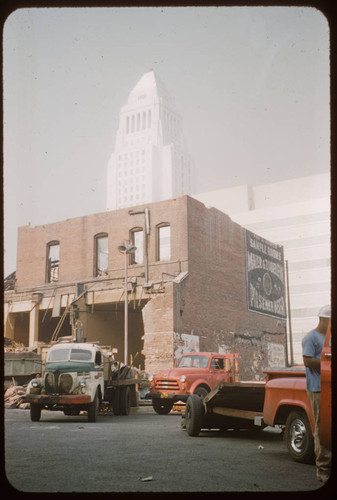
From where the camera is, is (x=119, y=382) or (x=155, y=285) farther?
(x=155, y=285)

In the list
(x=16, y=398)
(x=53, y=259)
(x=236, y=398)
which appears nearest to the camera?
(x=236, y=398)

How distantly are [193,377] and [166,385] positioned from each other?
860mm

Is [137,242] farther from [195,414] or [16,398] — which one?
[195,414]

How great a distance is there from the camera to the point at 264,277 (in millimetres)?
41500

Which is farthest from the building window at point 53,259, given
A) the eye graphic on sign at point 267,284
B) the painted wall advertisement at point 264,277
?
the eye graphic on sign at point 267,284

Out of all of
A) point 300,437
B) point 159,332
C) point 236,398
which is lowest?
point 300,437

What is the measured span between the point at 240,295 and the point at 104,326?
9.29 metres

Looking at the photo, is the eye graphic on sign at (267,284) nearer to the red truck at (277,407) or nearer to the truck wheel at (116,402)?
the truck wheel at (116,402)

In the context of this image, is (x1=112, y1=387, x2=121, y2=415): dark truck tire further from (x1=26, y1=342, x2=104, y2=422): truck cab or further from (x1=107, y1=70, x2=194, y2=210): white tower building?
(x1=107, y1=70, x2=194, y2=210): white tower building

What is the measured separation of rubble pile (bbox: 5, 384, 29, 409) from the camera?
2062cm

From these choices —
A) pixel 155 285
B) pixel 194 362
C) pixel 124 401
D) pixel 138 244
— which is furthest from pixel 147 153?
pixel 124 401

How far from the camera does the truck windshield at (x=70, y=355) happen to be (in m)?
15.5

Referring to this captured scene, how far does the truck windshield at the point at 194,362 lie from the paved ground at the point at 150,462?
475cm

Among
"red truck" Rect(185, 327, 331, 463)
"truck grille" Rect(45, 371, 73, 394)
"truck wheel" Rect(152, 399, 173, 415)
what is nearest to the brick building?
"truck wheel" Rect(152, 399, 173, 415)
